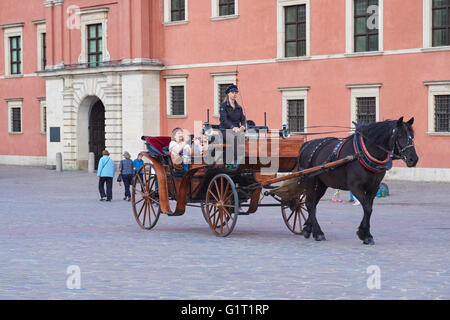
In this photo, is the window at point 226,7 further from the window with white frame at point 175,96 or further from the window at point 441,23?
the window at point 441,23

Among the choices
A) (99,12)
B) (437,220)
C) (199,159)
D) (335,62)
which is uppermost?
(99,12)

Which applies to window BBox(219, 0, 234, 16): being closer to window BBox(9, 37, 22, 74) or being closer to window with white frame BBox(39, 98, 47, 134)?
window with white frame BBox(39, 98, 47, 134)

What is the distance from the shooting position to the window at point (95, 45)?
1484 inches

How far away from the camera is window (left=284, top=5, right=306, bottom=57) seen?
3159cm

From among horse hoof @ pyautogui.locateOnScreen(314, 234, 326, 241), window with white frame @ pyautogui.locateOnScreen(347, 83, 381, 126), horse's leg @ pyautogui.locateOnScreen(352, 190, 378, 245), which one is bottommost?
horse hoof @ pyautogui.locateOnScreen(314, 234, 326, 241)

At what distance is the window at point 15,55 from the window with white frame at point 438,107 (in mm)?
23198

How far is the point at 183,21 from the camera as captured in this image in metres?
35.0

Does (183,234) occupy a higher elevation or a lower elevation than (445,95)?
lower

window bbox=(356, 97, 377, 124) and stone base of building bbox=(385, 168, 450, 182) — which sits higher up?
window bbox=(356, 97, 377, 124)

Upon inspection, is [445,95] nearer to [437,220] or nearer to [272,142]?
[437,220]

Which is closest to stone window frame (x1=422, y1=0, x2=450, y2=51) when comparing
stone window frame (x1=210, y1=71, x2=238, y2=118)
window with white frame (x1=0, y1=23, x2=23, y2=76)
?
stone window frame (x1=210, y1=71, x2=238, y2=118)

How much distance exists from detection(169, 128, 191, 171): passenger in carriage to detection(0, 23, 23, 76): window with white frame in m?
30.9
